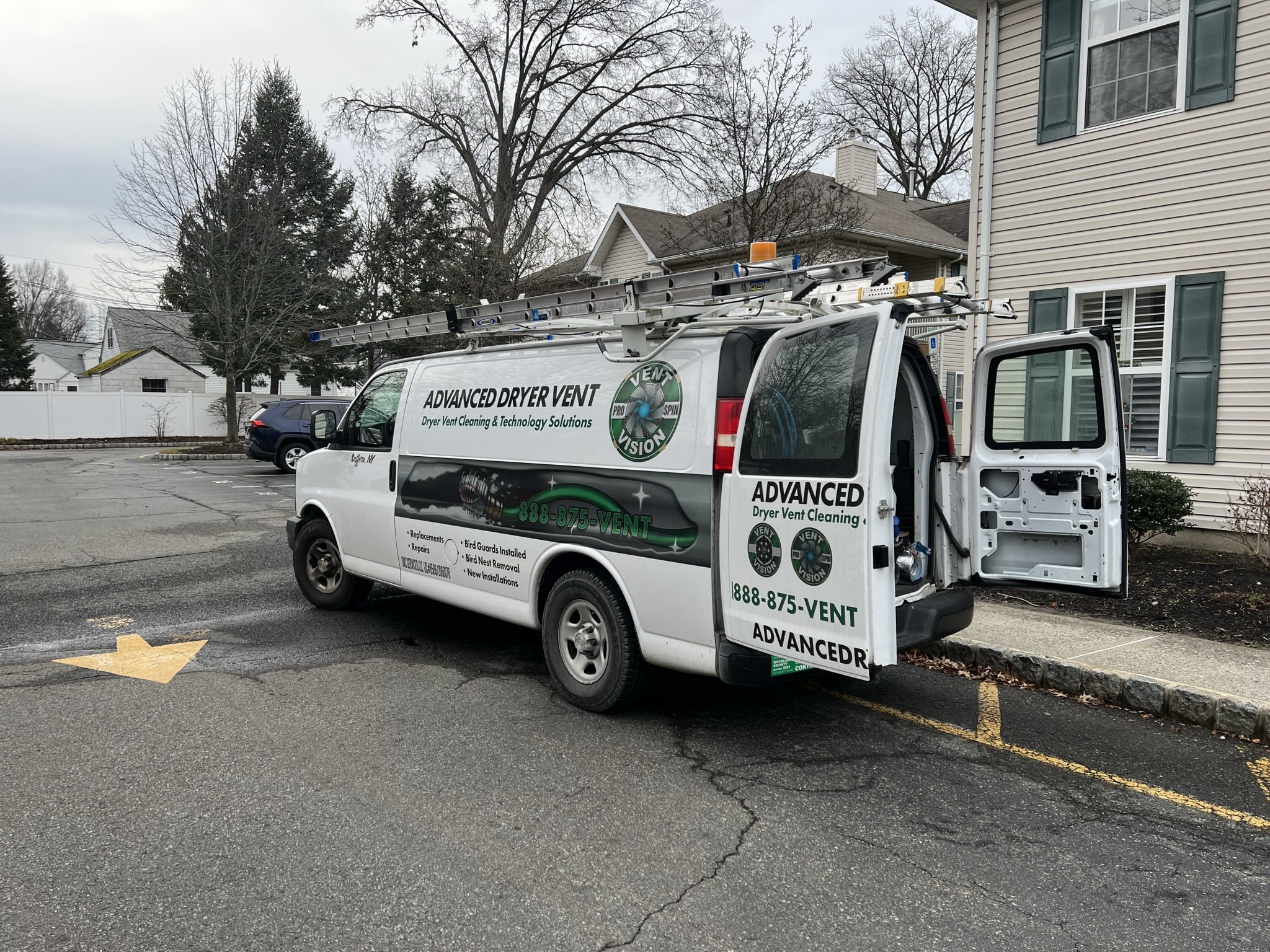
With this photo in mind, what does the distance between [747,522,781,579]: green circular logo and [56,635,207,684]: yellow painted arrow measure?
3.70 m

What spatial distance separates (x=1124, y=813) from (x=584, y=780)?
232 centimetres

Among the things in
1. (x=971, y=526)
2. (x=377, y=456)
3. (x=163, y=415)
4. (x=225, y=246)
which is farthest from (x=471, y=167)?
(x=971, y=526)

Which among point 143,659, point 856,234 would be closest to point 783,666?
point 143,659

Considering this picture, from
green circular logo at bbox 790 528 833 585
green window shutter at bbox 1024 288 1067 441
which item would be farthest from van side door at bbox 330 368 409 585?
green window shutter at bbox 1024 288 1067 441

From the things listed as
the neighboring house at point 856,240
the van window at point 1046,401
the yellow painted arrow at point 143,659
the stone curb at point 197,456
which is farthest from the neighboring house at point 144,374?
the van window at point 1046,401

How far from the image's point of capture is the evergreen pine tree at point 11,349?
147 ft

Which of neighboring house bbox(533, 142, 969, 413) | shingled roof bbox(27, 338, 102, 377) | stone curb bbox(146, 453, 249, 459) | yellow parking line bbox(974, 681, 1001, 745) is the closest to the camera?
yellow parking line bbox(974, 681, 1001, 745)

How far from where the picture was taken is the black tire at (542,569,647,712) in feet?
15.2

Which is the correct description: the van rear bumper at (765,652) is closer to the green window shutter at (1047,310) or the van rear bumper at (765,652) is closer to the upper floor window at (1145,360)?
the upper floor window at (1145,360)

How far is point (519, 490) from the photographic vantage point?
5254 mm

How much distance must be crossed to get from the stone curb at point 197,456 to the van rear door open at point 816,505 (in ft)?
74.1

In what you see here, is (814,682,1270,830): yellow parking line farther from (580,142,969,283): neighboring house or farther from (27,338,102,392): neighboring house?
(27,338,102,392): neighboring house

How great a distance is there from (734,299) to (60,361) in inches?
2731

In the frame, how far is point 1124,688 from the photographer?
5090mm
